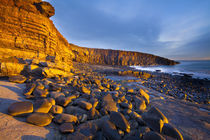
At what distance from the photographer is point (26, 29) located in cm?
562

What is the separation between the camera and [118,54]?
127 feet

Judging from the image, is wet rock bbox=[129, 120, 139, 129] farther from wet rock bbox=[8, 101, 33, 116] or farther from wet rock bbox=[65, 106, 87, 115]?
wet rock bbox=[8, 101, 33, 116]

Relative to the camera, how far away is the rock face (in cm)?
485

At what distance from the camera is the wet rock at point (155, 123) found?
1248 millimetres

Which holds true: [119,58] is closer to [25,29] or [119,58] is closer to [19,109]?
[25,29]

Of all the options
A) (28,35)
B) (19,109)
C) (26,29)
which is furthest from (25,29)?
(19,109)

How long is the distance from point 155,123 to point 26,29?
8595mm

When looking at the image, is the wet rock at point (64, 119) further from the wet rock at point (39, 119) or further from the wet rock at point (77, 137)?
the wet rock at point (77, 137)

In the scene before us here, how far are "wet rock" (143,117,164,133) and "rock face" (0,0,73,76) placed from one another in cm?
584

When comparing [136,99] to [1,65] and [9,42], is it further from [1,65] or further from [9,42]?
[9,42]

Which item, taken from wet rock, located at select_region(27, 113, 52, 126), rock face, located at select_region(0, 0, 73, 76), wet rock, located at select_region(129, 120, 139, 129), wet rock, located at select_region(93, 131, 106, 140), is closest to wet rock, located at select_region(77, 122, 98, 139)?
wet rock, located at select_region(93, 131, 106, 140)

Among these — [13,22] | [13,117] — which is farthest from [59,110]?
[13,22]

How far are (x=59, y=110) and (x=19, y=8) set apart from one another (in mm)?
8473

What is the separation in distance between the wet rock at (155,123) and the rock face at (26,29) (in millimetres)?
5837
